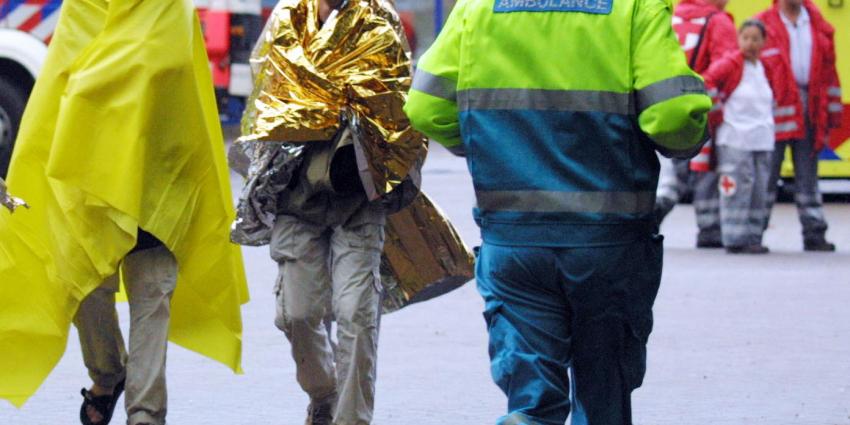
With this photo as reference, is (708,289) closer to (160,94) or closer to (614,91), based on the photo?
(160,94)

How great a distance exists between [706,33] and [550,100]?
7735 millimetres

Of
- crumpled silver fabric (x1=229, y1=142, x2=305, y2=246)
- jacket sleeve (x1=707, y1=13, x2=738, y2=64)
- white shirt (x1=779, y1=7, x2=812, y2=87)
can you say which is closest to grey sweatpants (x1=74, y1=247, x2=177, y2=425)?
crumpled silver fabric (x1=229, y1=142, x2=305, y2=246)

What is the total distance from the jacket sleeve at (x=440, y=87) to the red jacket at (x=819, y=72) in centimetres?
776

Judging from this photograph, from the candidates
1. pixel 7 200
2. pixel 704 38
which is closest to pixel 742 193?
pixel 704 38

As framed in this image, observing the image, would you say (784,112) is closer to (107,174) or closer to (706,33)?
(706,33)

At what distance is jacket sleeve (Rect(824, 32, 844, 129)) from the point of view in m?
12.0

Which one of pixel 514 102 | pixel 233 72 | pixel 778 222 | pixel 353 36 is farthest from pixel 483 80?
pixel 233 72

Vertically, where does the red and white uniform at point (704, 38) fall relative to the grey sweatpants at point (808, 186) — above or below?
above

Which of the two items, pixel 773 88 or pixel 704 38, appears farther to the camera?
pixel 773 88

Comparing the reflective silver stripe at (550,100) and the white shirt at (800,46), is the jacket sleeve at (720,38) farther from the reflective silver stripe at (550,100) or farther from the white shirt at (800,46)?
the reflective silver stripe at (550,100)

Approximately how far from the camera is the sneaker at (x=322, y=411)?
6.04 metres

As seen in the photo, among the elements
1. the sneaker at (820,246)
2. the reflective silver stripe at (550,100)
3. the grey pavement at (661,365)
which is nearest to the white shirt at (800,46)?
the sneaker at (820,246)

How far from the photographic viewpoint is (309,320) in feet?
18.9

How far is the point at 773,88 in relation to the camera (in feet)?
39.5
